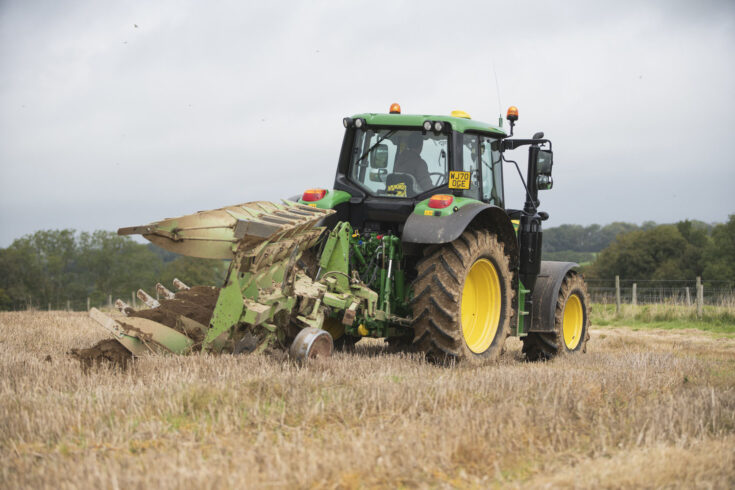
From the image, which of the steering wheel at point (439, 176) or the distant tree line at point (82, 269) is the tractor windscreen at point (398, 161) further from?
the distant tree line at point (82, 269)

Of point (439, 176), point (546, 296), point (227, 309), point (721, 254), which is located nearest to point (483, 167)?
point (439, 176)

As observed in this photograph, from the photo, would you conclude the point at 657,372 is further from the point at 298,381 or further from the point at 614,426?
the point at 298,381

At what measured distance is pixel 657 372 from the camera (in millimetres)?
6148

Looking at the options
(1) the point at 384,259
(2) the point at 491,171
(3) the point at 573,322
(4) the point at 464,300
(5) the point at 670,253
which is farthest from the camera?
(5) the point at 670,253

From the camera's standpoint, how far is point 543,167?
7805mm

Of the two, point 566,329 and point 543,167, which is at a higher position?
point 543,167

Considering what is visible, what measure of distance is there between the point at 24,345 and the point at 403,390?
4596 millimetres

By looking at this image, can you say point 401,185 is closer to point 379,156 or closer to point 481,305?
point 379,156

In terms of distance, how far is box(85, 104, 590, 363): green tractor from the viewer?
5.73m

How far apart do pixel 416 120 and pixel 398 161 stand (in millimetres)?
438

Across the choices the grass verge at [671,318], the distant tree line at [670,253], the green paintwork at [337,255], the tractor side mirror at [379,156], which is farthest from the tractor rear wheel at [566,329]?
the distant tree line at [670,253]

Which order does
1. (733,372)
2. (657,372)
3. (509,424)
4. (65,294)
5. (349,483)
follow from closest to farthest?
1. (349,483)
2. (509,424)
3. (657,372)
4. (733,372)
5. (65,294)

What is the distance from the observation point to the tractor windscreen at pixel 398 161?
695 cm

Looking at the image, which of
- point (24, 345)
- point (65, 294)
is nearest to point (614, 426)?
point (24, 345)
